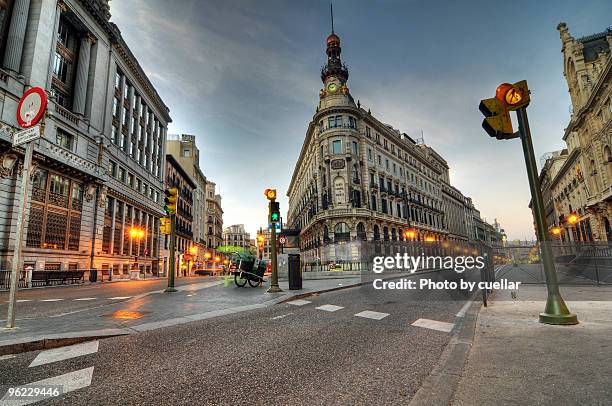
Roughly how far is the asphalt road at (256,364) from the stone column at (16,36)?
2601 centimetres

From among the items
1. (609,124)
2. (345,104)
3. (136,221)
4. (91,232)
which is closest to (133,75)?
(136,221)

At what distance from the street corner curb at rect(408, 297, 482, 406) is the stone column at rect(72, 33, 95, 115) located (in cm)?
3255

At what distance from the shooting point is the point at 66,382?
2.98 meters

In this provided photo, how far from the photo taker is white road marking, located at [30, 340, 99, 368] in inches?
146

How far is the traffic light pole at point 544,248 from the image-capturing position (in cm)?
477

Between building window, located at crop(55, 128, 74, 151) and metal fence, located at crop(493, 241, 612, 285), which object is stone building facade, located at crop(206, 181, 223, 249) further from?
metal fence, located at crop(493, 241, 612, 285)

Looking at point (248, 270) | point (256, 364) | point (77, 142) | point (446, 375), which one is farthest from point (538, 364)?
point (77, 142)

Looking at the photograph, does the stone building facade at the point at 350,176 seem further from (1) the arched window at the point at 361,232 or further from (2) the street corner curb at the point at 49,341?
(2) the street corner curb at the point at 49,341

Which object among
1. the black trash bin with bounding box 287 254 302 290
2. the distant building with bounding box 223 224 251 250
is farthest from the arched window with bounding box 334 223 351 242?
the distant building with bounding box 223 224 251 250

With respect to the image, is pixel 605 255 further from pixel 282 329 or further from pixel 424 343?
pixel 282 329

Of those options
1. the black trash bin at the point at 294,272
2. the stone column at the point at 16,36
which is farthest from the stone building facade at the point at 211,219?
the black trash bin at the point at 294,272

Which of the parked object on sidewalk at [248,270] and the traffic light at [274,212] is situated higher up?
the traffic light at [274,212]

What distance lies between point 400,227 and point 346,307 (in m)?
43.7

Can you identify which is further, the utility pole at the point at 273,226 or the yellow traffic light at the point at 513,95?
the utility pole at the point at 273,226
